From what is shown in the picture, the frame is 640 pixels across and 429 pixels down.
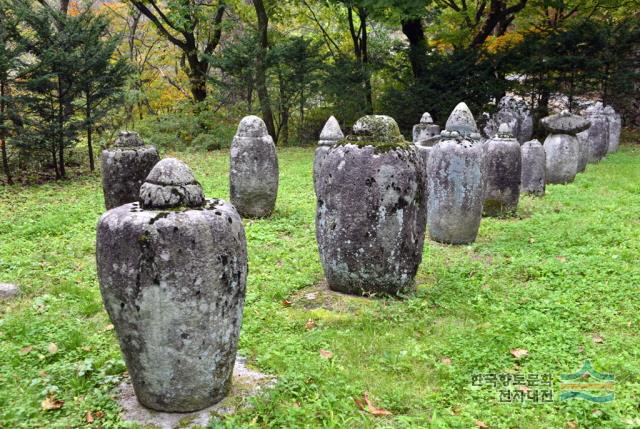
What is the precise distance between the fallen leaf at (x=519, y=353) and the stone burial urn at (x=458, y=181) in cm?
357

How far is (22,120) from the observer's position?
12727 mm

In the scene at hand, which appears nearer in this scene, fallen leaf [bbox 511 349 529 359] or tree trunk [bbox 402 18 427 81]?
fallen leaf [bbox 511 349 529 359]

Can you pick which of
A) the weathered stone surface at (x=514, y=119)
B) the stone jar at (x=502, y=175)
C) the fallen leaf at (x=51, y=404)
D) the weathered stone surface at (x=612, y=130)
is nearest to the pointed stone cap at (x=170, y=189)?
the fallen leaf at (x=51, y=404)

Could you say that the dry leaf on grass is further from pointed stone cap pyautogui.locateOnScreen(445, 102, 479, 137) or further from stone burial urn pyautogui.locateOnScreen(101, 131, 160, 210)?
stone burial urn pyautogui.locateOnScreen(101, 131, 160, 210)

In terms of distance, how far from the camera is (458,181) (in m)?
7.92

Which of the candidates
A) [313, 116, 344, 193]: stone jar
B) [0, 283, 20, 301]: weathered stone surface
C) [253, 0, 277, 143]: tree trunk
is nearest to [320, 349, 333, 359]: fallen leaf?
[0, 283, 20, 301]: weathered stone surface

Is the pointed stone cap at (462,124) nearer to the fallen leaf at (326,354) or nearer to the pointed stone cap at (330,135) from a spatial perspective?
the pointed stone cap at (330,135)

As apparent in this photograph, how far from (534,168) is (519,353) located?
7.95 m

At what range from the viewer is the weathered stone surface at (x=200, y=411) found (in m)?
3.52

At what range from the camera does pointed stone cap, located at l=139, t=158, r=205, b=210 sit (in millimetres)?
3510

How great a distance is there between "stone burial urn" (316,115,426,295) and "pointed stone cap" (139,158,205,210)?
2.44 meters

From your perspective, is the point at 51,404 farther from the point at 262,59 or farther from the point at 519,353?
the point at 262,59

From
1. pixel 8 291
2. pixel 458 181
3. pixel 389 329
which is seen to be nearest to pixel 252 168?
pixel 458 181

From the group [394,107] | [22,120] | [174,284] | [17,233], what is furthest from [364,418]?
[394,107]
